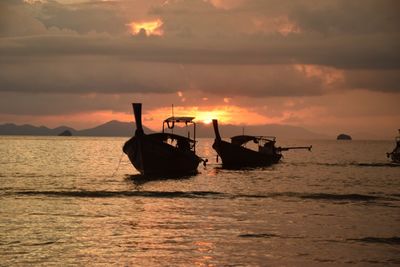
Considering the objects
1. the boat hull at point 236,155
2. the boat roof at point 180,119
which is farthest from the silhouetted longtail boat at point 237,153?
the boat roof at point 180,119


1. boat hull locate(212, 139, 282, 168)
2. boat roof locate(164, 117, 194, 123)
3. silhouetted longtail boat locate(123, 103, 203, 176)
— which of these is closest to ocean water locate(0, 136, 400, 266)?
silhouetted longtail boat locate(123, 103, 203, 176)

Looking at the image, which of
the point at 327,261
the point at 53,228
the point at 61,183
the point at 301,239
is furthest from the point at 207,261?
the point at 61,183

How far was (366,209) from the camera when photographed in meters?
33.4

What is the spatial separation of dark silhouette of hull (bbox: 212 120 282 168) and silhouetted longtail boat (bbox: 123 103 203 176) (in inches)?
560

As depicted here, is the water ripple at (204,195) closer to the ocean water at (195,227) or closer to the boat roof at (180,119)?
the ocean water at (195,227)

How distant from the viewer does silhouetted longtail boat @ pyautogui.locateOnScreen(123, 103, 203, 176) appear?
4891 centimetres

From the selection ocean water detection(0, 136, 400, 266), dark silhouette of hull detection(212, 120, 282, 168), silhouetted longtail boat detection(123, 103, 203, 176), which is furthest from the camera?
dark silhouette of hull detection(212, 120, 282, 168)

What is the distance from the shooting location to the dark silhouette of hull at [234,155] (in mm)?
70375

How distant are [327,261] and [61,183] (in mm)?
36735

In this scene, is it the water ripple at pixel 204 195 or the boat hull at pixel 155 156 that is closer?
the water ripple at pixel 204 195

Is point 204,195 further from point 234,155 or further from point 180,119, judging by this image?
point 234,155

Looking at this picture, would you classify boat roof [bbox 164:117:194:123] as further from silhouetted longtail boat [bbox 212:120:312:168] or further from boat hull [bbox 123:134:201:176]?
silhouetted longtail boat [bbox 212:120:312:168]

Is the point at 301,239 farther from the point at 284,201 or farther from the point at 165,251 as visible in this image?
the point at 284,201

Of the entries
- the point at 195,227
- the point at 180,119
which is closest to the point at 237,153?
the point at 180,119
